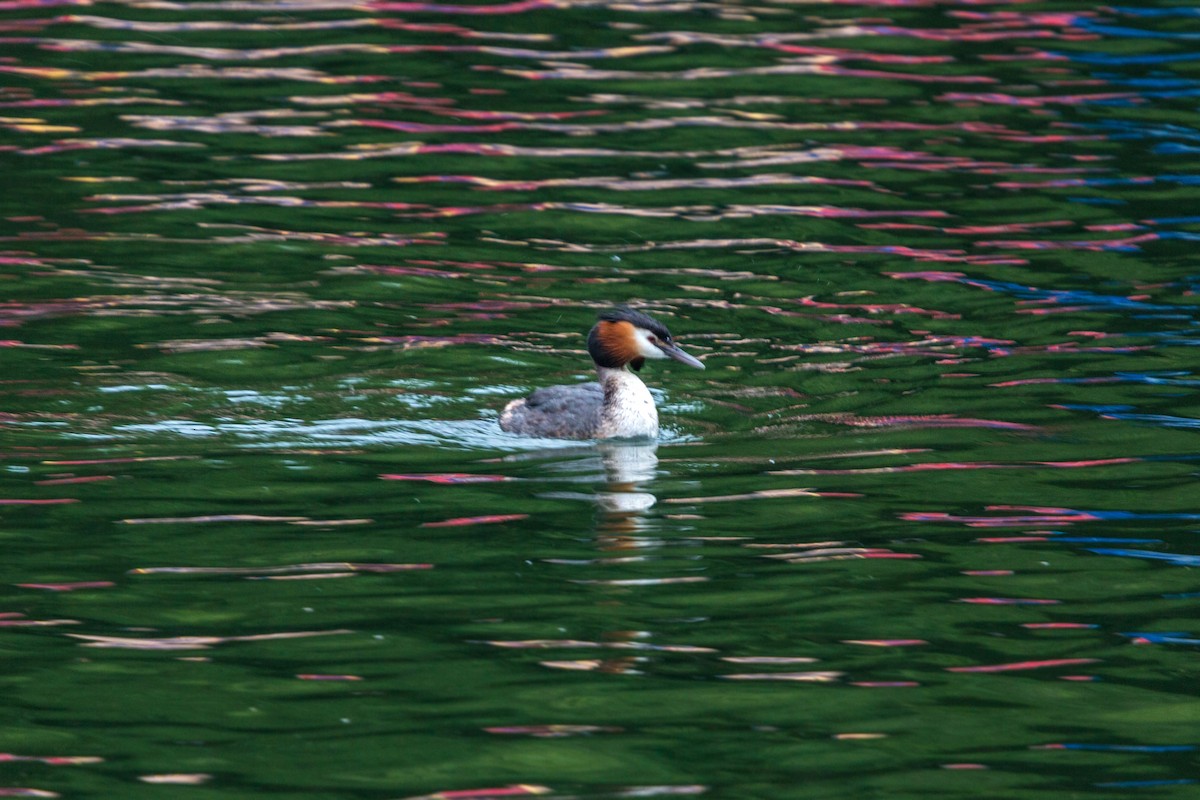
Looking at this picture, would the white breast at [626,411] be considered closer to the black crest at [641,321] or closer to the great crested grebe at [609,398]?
the great crested grebe at [609,398]

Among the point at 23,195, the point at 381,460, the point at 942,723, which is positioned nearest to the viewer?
the point at 942,723

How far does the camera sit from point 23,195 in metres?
18.9

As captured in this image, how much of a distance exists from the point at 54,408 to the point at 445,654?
5.31 meters

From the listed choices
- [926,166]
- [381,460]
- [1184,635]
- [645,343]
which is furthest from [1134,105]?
[1184,635]

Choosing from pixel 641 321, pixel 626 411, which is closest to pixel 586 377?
pixel 641 321

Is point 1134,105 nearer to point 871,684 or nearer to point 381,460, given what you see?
point 381,460

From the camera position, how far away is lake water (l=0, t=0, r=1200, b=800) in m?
8.08

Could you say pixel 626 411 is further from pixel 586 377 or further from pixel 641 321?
pixel 586 377

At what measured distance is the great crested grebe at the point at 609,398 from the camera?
12.9m

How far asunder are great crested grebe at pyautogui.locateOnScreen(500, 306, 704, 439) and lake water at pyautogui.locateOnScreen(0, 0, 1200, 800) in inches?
8.9

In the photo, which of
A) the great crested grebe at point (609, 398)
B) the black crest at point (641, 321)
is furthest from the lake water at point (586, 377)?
the black crest at point (641, 321)

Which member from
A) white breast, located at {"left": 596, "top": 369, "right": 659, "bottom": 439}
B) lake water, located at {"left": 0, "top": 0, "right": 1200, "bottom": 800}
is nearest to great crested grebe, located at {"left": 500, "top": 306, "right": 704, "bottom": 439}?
white breast, located at {"left": 596, "top": 369, "right": 659, "bottom": 439}

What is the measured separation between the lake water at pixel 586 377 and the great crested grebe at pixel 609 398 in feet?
0.74

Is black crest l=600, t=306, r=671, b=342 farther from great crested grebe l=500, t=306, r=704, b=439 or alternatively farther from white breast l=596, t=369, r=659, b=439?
white breast l=596, t=369, r=659, b=439
